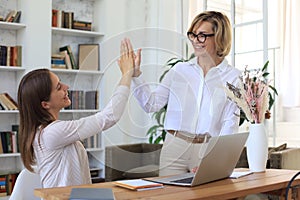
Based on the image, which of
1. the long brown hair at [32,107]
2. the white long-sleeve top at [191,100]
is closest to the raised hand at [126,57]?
the white long-sleeve top at [191,100]

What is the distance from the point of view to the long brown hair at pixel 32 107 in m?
1.64

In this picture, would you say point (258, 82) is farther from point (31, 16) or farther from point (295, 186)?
point (31, 16)

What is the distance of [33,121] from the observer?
5.37 feet

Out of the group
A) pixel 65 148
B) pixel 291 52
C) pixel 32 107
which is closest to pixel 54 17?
pixel 291 52

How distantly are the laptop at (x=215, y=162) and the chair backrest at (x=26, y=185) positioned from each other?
0.43 meters

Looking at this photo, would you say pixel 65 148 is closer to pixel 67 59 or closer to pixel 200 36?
pixel 200 36

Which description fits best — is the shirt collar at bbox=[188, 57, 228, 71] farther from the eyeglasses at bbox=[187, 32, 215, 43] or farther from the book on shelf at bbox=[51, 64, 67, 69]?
the book on shelf at bbox=[51, 64, 67, 69]

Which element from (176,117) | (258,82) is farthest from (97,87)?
(258,82)

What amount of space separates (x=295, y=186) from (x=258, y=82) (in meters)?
0.48

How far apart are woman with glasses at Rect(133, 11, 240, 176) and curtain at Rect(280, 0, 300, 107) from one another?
2.83 m

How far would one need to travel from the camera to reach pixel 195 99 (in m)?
1.62

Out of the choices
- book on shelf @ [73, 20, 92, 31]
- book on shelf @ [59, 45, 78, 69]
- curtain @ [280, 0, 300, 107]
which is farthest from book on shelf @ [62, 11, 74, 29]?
curtain @ [280, 0, 300, 107]

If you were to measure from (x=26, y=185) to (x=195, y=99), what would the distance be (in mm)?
692

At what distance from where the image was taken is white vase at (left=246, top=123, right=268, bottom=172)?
6.13ft
